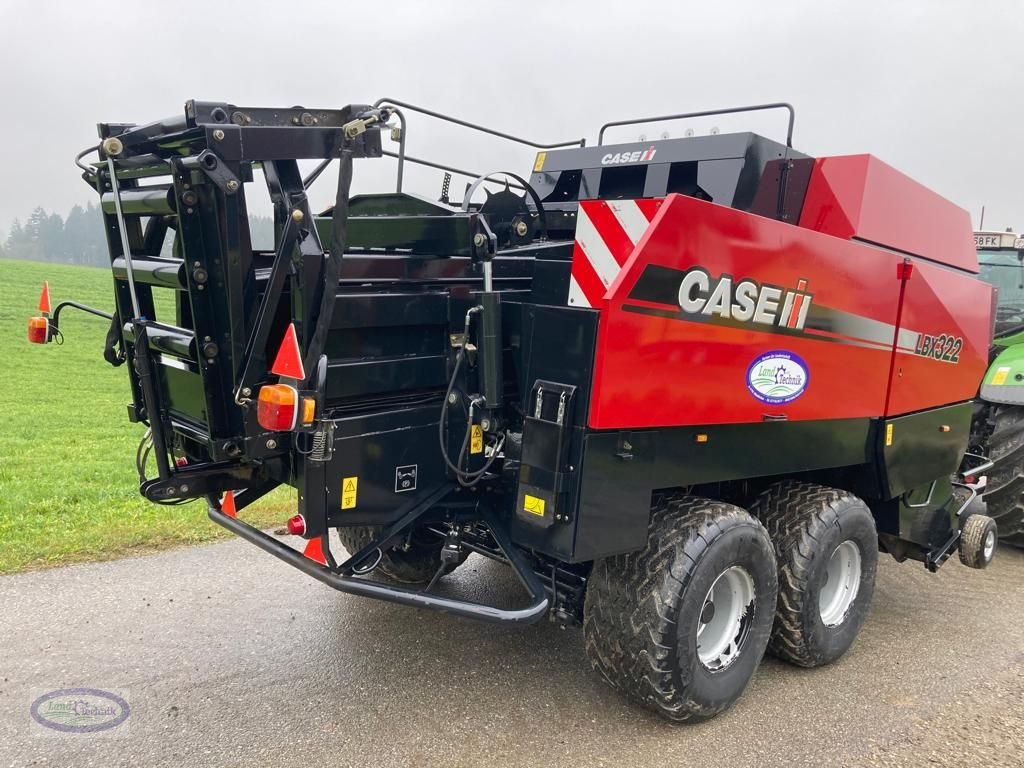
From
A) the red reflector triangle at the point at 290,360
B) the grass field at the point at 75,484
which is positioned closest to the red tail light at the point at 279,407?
the red reflector triangle at the point at 290,360

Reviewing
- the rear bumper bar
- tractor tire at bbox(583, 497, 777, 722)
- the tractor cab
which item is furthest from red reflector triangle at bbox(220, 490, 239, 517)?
the tractor cab

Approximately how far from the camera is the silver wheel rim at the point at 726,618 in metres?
3.28

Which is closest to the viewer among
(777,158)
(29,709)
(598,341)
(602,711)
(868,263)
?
(598,341)

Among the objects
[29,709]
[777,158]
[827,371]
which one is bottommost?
[29,709]

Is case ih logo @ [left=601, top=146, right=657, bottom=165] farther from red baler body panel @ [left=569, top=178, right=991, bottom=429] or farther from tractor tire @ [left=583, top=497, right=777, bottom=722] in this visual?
tractor tire @ [left=583, top=497, right=777, bottom=722]

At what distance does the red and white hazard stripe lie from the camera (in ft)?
8.80

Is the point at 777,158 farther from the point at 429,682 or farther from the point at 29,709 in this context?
the point at 29,709

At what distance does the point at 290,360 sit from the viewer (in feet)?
8.33

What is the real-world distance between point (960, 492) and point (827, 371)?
2208 millimetres

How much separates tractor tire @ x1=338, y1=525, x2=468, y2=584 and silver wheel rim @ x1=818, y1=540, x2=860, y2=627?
193 centimetres

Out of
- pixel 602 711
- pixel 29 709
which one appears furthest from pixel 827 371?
pixel 29 709

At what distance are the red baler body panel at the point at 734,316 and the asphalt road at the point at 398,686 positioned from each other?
123cm

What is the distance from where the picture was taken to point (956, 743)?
10.3ft

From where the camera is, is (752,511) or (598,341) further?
(752,511)
